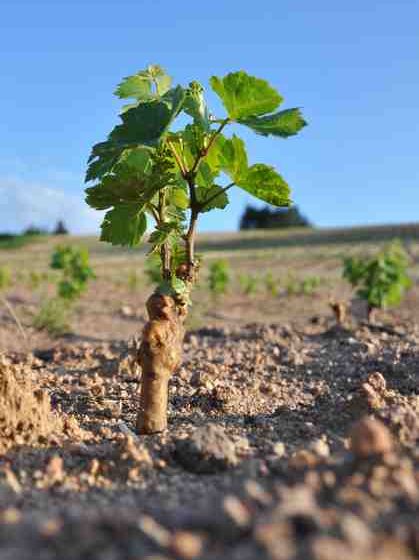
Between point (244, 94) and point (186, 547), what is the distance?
6.77 feet

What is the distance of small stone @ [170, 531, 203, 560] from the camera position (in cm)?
146

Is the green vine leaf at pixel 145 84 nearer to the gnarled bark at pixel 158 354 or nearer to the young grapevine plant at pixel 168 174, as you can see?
the young grapevine plant at pixel 168 174

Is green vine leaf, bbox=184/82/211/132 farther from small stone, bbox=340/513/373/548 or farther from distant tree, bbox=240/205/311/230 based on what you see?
distant tree, bbox=240/205/311/230

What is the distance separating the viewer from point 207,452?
2613 mm

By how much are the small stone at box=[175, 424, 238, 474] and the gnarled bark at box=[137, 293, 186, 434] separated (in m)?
0.49

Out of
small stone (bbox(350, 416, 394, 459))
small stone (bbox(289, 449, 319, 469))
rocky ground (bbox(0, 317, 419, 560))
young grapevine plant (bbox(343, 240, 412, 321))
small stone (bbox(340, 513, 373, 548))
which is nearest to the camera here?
small stone (bbox(340, 513, 373, 548))

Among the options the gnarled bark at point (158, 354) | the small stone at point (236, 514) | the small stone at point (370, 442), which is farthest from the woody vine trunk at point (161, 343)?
the small stone at point (236, 514)

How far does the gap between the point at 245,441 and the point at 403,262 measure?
11440 millimetres

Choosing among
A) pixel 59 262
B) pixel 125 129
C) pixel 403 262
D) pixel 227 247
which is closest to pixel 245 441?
pixel 125 129

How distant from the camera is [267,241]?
49.4m

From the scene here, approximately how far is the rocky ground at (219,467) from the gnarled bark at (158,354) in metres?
0.13

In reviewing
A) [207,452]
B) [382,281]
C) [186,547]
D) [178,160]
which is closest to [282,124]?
[178,160]

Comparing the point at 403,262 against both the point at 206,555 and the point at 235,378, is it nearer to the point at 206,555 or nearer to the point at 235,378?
the point at 235,378

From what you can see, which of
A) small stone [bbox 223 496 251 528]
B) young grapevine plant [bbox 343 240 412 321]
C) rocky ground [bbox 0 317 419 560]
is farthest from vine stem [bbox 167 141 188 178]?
young grapevine plant [bbox 343 240 412 321]
